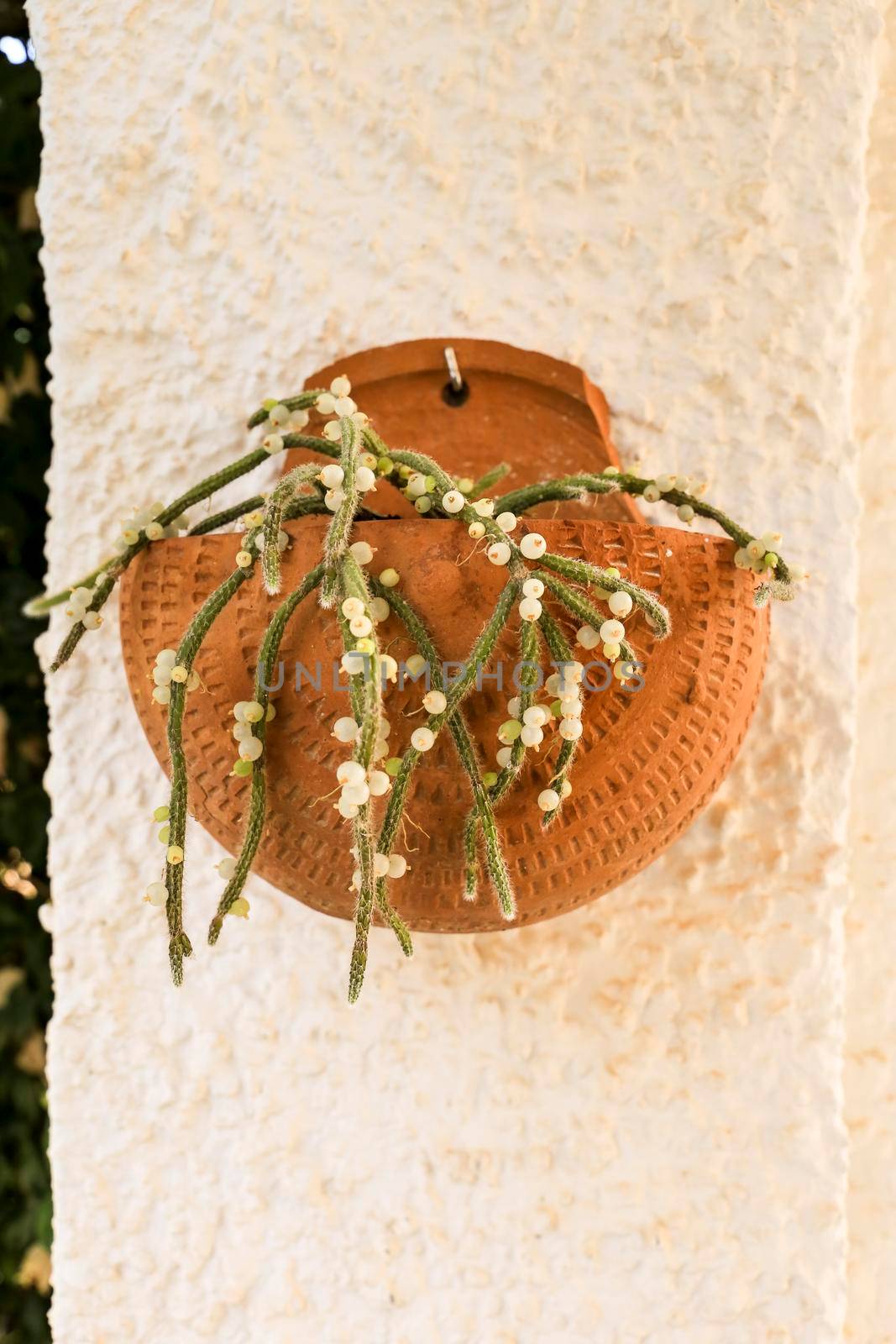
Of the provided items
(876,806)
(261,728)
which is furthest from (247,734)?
(876,806)

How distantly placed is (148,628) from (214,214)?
0.37m

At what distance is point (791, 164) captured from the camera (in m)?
0.66

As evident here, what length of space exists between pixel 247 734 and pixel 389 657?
9cm

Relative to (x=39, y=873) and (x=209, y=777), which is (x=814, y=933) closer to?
(x=209, y=777)

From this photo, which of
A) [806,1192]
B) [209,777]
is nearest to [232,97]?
Result: [209,777]

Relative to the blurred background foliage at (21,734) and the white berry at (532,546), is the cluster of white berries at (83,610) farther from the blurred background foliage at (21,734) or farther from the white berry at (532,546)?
the blurred background foliage at (21,734)

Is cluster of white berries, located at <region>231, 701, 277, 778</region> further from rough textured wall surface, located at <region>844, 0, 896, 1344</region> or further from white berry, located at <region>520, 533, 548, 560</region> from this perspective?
rough textured wall surface, located at <region>844, 0, 896, 1344</region>

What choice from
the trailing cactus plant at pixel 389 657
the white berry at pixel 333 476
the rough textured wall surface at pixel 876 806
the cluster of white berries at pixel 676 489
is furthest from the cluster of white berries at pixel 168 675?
the rough textured wall surface at pixel 876 806

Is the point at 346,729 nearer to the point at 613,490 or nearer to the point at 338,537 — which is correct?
the point at 338,537

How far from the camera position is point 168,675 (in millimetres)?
455

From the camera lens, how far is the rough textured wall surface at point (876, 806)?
661 millimetres

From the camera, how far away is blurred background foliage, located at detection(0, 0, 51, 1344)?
0.88 metres

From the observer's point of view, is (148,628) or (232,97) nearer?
(148,628)

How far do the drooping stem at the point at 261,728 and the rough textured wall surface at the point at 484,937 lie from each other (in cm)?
22
